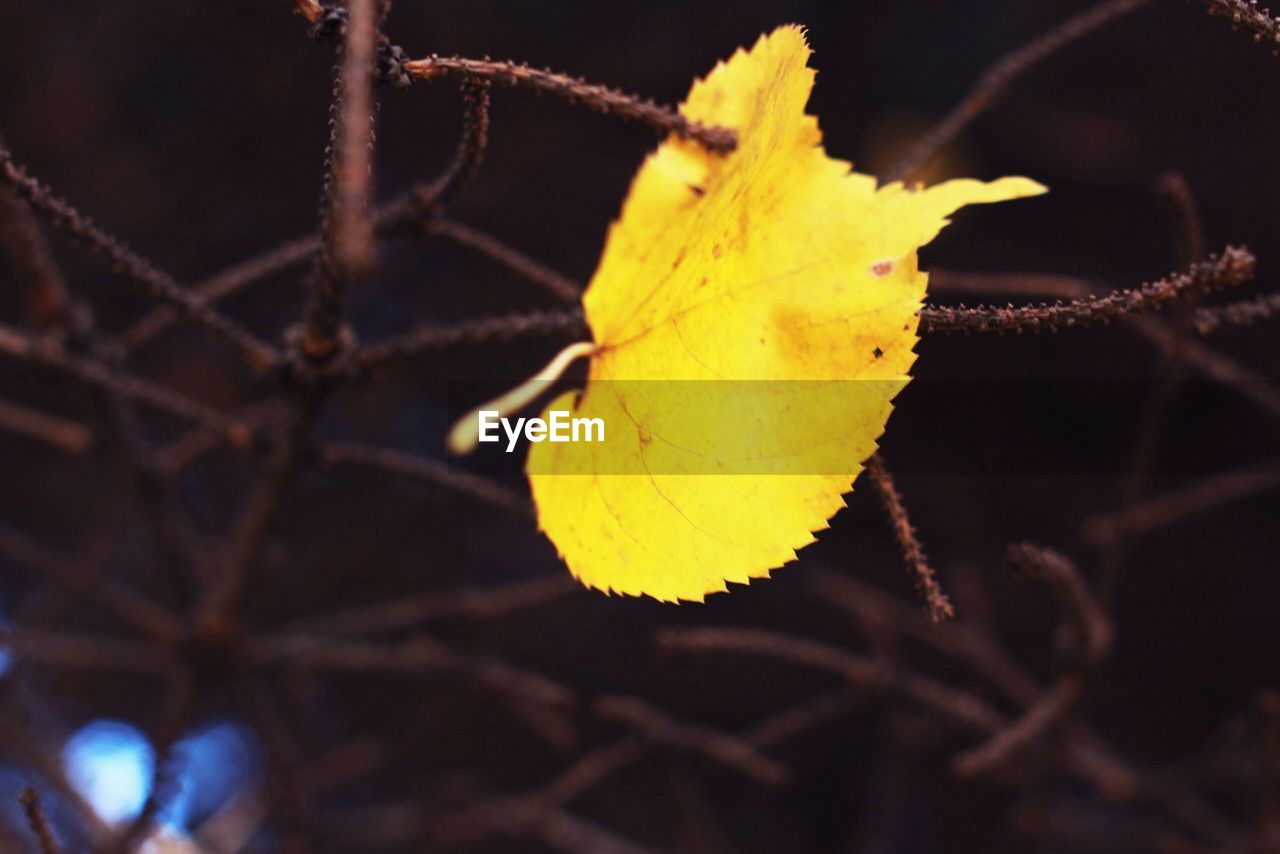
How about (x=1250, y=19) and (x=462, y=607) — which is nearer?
(x=1250, y=19)

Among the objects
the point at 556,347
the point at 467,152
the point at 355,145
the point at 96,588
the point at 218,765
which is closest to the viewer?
the point at 355,145

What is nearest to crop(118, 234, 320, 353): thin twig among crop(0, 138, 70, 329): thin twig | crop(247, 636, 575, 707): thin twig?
crop(0, 138, 70, 329): thin twig

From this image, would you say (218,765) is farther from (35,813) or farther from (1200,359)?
A: (1200,359)

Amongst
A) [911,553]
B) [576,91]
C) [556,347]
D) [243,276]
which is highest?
[556,347]

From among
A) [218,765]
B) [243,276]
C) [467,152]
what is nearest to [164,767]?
[243,276]

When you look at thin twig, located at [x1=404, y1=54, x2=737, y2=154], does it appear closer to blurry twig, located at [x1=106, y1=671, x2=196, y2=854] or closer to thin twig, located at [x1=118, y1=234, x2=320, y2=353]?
thin twig, located at [x1=118, y1=234, x2=320, y2=353]

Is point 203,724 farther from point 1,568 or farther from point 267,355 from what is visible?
point 267,355

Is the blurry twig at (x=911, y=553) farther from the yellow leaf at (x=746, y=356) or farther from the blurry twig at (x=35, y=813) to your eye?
the blurry twig at (x=35, y=813)
